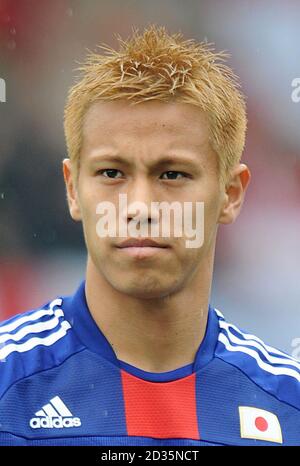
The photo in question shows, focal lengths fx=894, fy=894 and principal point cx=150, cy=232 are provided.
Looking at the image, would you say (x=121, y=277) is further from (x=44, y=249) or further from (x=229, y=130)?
(x=44, y=249)

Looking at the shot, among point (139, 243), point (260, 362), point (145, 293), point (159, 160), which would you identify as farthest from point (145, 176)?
point (260, 362)

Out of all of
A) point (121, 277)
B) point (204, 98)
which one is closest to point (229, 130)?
point (204, 98)

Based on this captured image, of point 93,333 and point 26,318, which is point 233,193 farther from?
point 26,318

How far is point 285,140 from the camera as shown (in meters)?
6.45

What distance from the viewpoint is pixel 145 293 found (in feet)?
8.93

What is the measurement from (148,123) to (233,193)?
0.50m

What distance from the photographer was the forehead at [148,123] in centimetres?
268

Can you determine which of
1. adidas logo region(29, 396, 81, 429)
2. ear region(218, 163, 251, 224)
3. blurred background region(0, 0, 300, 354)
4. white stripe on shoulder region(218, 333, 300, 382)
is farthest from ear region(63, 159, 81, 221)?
blurred background region(0, 0, 300, 354)

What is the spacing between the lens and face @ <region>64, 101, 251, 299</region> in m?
2.66

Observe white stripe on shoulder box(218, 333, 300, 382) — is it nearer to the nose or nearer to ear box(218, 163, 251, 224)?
ear box(218, 163, 251, 224)

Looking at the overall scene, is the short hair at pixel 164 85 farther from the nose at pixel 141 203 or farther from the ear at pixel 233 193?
the nose at pixel 141 203

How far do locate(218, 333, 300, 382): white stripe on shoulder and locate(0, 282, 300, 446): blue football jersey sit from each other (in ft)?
0.06

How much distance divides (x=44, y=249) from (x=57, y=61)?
1414 mm

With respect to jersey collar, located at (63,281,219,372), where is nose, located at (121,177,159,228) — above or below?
above
